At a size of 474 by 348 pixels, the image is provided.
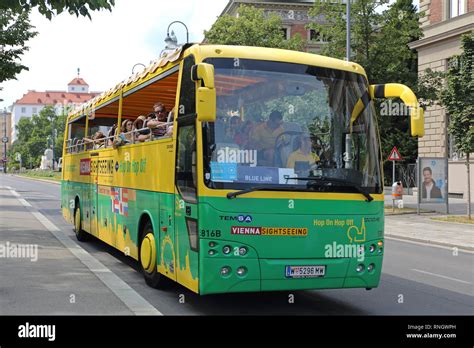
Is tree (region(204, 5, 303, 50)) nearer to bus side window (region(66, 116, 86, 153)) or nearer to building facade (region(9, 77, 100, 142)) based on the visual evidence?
bus side window (region(66, 116, 86, 153))

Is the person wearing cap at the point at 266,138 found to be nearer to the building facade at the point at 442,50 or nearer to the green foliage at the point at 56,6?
the green foliage at the point at 56,6

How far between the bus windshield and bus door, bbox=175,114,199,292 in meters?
0.31

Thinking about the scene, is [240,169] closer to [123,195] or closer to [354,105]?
[354,105]

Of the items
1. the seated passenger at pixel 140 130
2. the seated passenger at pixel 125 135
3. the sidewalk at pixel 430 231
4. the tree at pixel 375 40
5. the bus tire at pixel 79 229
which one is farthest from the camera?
the tree at pixel 375 40

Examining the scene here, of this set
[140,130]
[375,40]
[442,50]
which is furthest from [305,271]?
[442,50]

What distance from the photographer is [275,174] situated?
6.43 m

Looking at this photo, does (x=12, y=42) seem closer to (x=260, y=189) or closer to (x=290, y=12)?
(x=260, y=189)

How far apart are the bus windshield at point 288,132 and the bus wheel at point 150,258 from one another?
6.99 ft

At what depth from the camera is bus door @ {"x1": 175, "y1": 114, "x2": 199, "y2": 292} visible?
6.44 m

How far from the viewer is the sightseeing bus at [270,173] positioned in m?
6.26

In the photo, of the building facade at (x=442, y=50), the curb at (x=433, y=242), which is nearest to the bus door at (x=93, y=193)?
the curb at (x=433, y=242)

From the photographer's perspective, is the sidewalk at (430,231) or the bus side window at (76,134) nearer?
the bus side window at (76,134)

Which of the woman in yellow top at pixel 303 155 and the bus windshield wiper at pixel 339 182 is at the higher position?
the woman in yellow top at pixel 303 155

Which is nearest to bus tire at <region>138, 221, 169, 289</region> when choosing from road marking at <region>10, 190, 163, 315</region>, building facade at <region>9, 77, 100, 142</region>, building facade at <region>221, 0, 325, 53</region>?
road marking at <region>10, 190, 163, 315</region>
